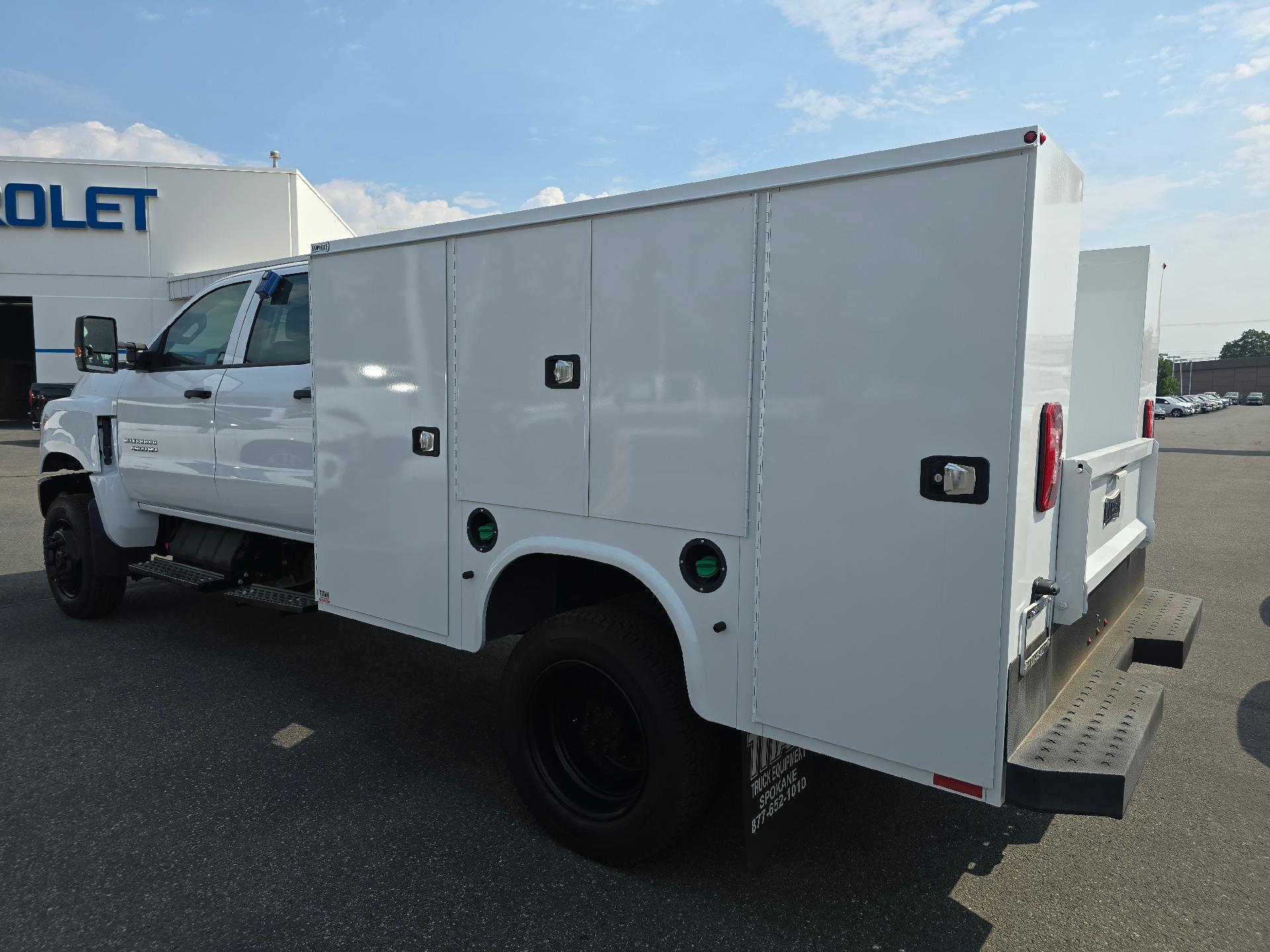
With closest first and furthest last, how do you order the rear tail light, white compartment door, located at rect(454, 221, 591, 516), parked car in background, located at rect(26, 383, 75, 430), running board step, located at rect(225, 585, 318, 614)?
1. the rear tail light
2. white compartment door, located at rect(454, 221, 591, 516)
3. running board step, located at rect(225, 585, 318, 614)
4. parked car in background, located at rect(26, 383, 75, 430)

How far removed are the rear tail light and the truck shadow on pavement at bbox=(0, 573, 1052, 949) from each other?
147 centimetres

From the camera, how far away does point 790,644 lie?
8.56ft

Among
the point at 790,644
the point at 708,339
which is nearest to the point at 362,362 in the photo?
the point at 708,339

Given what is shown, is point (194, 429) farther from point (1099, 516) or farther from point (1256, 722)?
point (1256, 722)

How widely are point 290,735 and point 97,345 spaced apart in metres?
2.86

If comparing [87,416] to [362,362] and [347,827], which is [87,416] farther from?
[347,827]

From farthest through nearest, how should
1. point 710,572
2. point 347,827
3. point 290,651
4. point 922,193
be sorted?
1. point 290,651
2. point 347,827
3. point 710,572
4. point 922,193

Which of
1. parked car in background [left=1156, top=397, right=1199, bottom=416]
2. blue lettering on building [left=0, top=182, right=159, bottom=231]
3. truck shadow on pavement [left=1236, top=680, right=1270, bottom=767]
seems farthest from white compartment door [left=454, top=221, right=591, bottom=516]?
parked car in background [left=1156, top=397, right=1199, bottom=416]

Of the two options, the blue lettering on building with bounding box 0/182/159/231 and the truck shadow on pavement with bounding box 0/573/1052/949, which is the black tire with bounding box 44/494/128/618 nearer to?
the truck shadow on pavement with bounding box 0/573/1052/949

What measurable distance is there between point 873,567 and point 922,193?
101 centimetres

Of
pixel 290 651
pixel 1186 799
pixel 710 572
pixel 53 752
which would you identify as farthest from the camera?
pixel 290 651

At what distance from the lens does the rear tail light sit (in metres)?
2.32

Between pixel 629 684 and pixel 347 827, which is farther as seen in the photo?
pixel 347 827

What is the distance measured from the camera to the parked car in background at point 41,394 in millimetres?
19672
